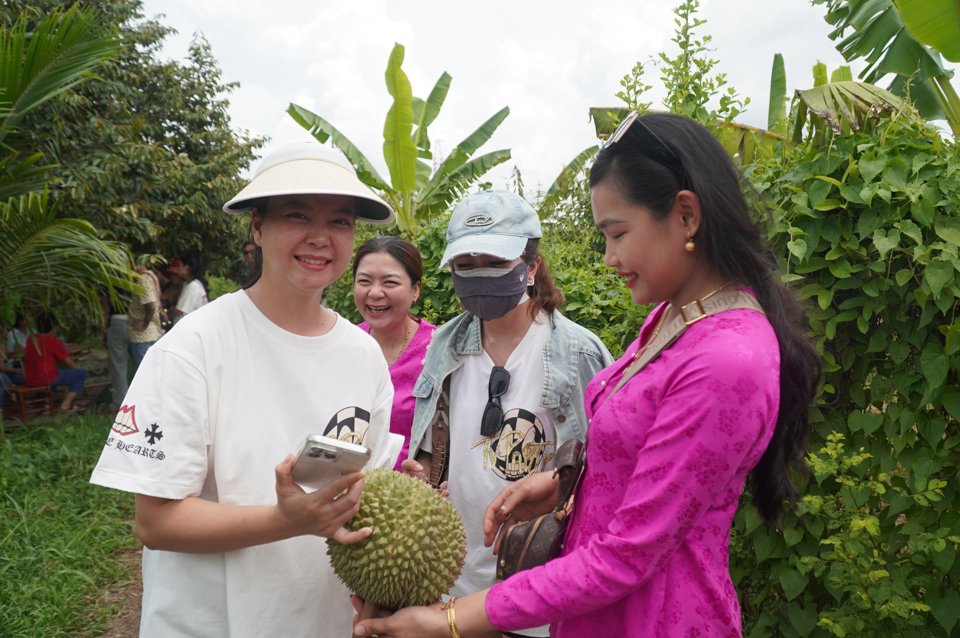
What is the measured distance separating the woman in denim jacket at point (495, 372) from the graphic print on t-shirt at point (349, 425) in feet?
2.20

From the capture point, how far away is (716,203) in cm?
158

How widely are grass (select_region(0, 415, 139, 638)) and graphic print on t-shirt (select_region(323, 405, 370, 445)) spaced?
3689 millimetres

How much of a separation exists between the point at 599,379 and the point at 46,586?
4.77 m

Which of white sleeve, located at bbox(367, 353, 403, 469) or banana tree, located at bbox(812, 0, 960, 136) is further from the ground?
banana tree, located at bbox(812, 0, 960, 136)

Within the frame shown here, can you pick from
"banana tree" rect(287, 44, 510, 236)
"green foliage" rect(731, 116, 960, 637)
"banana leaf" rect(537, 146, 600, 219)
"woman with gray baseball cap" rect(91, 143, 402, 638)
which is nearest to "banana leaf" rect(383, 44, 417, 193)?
"banana tree" rect(287, 44, 510, 236)

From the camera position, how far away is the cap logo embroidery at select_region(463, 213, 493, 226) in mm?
2767

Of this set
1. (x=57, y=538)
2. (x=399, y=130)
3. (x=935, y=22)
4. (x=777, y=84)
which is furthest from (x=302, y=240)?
(x=399, y=130)

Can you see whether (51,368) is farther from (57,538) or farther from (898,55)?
(898,55)

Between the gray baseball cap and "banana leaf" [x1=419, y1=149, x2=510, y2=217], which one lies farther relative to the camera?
"banana leaf" [x1=419, y1=149, x2=510, y2=217]

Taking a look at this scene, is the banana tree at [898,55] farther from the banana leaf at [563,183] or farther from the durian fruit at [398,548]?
the durian fruit at [398,548]

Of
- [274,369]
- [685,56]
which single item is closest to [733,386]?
[274,369]

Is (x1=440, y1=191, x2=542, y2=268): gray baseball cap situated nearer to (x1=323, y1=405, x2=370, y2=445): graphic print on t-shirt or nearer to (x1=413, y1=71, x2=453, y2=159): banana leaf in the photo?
(x1=323, y1=405, x2=370, y2=445): graphic print on t-shirt

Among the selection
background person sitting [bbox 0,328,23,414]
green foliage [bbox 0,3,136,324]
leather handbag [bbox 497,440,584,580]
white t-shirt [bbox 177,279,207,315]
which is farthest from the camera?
white t-shirt [bbox 177,279,207,315]

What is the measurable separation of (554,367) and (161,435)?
1.47 m
